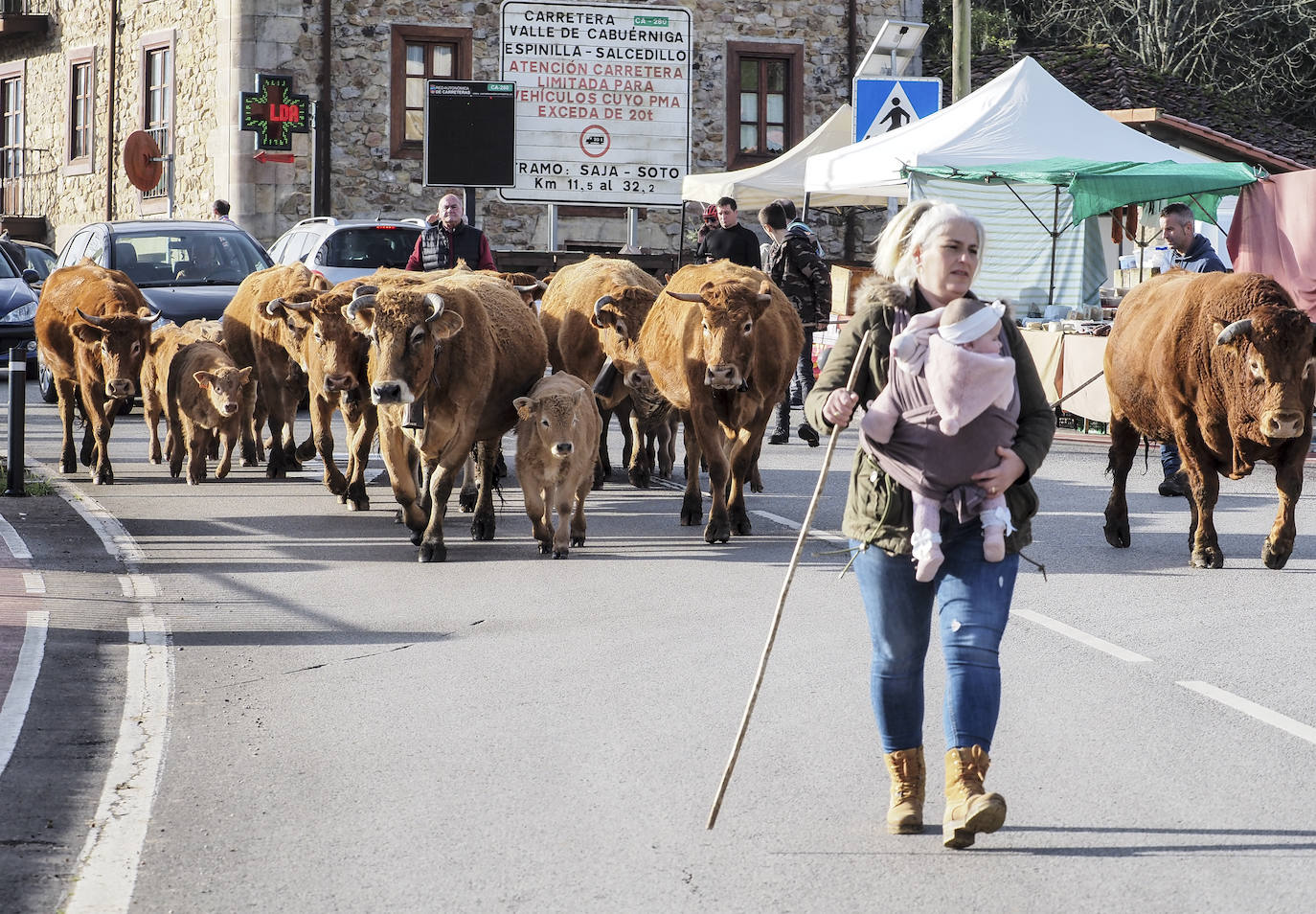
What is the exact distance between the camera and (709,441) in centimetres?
1233

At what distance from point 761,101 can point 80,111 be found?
14406mm

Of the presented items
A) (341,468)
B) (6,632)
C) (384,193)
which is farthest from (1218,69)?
(6,632)

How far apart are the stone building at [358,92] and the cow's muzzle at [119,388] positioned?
1460cm

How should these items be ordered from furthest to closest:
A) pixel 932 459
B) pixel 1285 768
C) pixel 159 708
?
pixel 159 708, pixel 1285 768, pixel 932 459

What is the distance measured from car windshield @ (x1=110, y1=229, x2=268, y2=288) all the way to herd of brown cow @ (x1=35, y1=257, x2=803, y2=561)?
4334mm

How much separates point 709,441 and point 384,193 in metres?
22.6

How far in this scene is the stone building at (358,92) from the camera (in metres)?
33.3

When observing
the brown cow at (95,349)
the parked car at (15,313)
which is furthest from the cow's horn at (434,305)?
the parked car at (15,313)

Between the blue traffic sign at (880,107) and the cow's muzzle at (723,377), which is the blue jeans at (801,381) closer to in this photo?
the blue traffic sign at (880,107)

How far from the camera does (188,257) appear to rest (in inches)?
875

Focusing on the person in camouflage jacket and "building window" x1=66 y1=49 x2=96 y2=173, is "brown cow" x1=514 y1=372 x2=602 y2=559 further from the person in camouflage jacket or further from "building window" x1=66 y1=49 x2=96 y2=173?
"building window" x1=66 y1=49 x2=96 y2=173

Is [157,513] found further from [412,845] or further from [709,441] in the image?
[412,845]

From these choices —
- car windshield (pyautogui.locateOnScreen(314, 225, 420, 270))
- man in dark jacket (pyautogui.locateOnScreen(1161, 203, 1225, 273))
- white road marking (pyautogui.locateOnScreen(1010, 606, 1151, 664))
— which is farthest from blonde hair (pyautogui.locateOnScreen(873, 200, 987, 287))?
car windshield (pyautogui.locateOnScreen(314, 225, 420, 270))

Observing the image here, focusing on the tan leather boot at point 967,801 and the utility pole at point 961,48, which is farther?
the utility pole at point 961,48
